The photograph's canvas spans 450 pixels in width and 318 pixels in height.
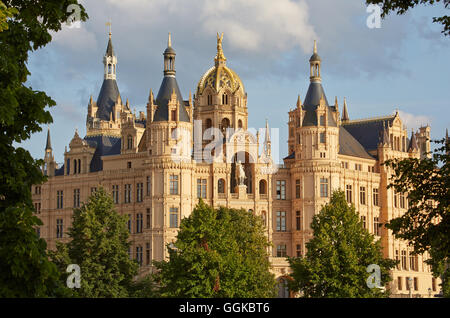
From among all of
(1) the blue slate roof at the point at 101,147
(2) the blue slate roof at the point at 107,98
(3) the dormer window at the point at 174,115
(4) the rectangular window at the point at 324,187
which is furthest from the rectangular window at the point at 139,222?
(2) the blue slate roof at the point at 107,98

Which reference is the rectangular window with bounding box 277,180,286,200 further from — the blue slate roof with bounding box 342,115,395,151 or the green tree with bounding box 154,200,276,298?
the green tree with bounding box 154,200,276,298

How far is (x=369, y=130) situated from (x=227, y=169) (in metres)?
22.2

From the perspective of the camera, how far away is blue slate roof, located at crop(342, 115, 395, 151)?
393ft

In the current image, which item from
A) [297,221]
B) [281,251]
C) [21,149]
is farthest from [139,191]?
[21,149]

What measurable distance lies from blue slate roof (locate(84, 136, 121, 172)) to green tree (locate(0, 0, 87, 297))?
86.1m

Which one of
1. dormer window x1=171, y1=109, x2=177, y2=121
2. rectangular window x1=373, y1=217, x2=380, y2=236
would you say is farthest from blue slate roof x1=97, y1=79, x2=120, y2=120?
rectangular window x1=373, y1=217, x2=380, y2=236

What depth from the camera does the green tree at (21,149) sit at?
83.9 feet

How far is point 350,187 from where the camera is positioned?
114m

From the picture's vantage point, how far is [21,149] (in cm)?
2703

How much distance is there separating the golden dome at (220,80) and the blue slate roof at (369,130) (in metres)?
15.8

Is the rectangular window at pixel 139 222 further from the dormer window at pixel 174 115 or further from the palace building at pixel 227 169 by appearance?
the dormer window at pixel 174 115

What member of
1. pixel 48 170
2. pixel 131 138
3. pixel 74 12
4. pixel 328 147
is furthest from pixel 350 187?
pixel 74 12
